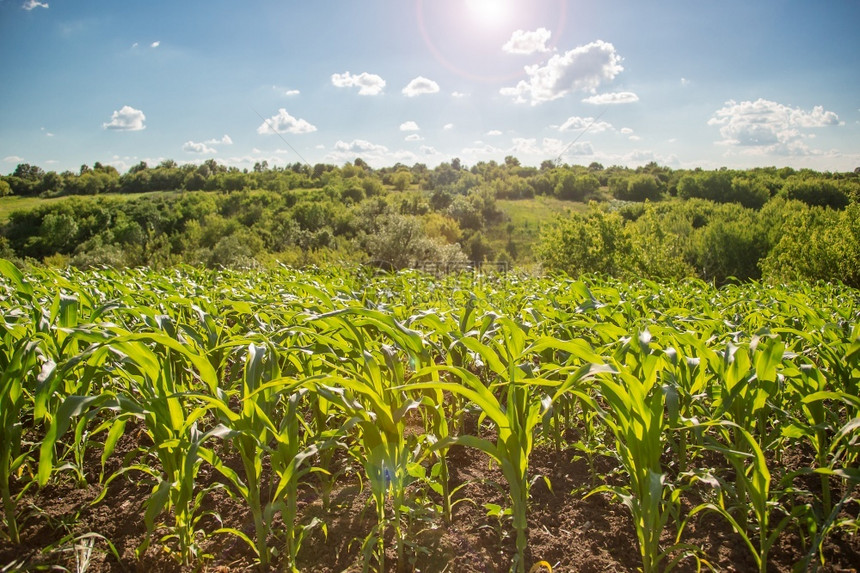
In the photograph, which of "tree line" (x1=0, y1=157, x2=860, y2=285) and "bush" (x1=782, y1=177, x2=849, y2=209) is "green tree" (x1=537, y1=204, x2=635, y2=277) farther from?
"bush" (x1=782, y1=177, x2=849, y2=209)

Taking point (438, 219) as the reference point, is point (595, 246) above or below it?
below

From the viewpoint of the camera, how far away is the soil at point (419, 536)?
5.59 feet

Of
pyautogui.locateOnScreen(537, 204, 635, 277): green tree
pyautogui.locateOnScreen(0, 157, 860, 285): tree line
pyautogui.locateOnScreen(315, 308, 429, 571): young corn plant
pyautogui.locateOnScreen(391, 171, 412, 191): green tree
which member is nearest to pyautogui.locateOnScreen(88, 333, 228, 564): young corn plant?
pyautogui.locateOnScreen(315, 308, 429, 571): young corn plant

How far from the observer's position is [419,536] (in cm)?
190

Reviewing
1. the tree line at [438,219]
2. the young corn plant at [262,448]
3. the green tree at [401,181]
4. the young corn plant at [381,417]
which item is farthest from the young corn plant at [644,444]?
the green tree at [401,181]

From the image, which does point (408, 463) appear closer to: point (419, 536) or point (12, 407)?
point (419, 536)

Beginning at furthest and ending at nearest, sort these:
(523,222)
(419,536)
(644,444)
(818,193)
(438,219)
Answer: (523,222) < (818,193) < (438,219) < (419,536) < (644,444)

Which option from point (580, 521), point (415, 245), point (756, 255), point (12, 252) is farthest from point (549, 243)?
point (12, 252)

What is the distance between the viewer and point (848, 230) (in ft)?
73.8

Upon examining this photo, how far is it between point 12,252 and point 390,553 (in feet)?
216

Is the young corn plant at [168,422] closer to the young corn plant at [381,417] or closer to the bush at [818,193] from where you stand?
the young corn plant at [381,417]

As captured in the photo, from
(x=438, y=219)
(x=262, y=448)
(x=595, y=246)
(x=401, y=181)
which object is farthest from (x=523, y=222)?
(x=262, y=448)

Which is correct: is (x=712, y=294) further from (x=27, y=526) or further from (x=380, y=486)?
(x=27, y=526)

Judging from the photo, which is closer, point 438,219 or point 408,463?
point 408,463
